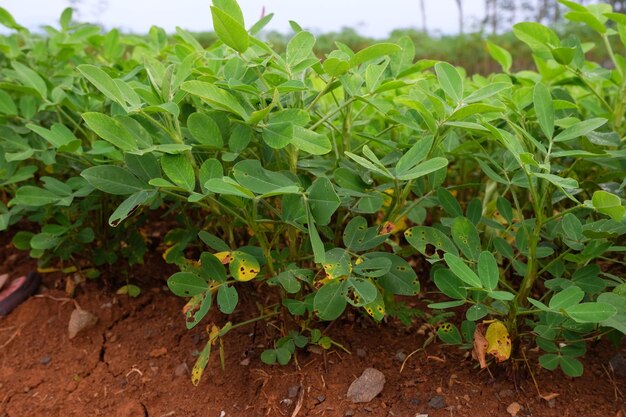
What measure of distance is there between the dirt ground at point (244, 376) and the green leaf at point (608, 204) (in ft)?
1.50

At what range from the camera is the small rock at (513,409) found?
1120 mm

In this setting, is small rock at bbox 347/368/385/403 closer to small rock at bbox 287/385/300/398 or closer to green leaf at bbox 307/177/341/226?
small rock at bbox 287/385/300/398

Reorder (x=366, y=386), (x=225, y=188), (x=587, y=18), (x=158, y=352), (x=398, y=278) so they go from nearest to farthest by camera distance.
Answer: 1. (x=225, y=188)
2. (x=398, y=278)
3. (x=366, y=386)
4. (x=587, y=18)
5. (x=158, y=352)

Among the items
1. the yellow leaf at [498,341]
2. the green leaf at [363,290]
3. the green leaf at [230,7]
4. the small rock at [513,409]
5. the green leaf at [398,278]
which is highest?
the green leaf at [230,7]

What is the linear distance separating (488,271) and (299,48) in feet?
1.80

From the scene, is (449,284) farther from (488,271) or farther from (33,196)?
(33,196)

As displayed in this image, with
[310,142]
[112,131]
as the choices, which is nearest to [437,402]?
[310,142]

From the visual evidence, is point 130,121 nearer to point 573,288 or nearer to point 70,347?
point 70,347

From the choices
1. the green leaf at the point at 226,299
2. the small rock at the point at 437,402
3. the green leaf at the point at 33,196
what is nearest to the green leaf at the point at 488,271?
the small rock at the point at 437,402

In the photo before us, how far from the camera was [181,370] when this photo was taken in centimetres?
133

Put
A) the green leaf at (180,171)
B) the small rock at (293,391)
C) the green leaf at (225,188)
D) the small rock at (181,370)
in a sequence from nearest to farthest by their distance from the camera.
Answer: the green leaf at (225,188) → the green leaf at (180,171) → the small rock at (293,391) → the small rock at (181,370)

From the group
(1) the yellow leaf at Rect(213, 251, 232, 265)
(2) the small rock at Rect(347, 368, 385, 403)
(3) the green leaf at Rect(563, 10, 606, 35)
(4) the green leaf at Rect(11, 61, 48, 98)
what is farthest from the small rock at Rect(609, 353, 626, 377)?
(4) the green leaf at Rect(11, 61, 48, 98)

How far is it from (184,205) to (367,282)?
0.65 meters

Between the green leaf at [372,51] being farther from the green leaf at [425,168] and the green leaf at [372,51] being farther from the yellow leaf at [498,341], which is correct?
the yellow leaf at [498,341]
